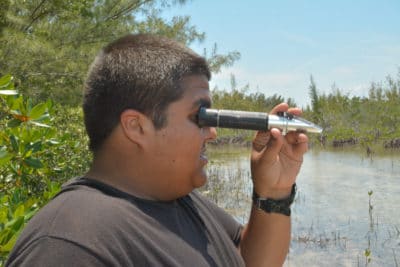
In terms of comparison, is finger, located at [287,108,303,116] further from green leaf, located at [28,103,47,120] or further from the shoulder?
green leaf, located at [28,103,47,120]

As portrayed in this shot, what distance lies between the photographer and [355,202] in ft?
22.6

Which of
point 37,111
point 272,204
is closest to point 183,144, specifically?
point 272,204

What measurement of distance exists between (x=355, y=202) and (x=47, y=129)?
597cm

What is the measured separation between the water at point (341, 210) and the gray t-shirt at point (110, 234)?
10.6 feet

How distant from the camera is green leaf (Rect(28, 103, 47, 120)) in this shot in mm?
1466

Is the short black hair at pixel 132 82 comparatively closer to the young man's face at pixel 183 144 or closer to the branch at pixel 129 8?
the young man's face at pixel 183 144

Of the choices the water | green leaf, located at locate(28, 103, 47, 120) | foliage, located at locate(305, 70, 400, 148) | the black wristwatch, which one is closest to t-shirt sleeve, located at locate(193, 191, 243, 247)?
the black wristwatch

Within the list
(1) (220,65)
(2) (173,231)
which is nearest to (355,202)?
(1) (220,65)

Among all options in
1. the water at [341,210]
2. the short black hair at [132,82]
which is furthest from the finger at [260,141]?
the water at [341,210]

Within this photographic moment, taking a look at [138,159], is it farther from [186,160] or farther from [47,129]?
[47,129]

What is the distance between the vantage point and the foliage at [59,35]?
450 centimetres

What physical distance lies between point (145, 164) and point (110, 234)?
0.22 meters

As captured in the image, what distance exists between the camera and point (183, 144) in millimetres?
1040

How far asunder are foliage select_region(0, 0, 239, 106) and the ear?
147 inches
